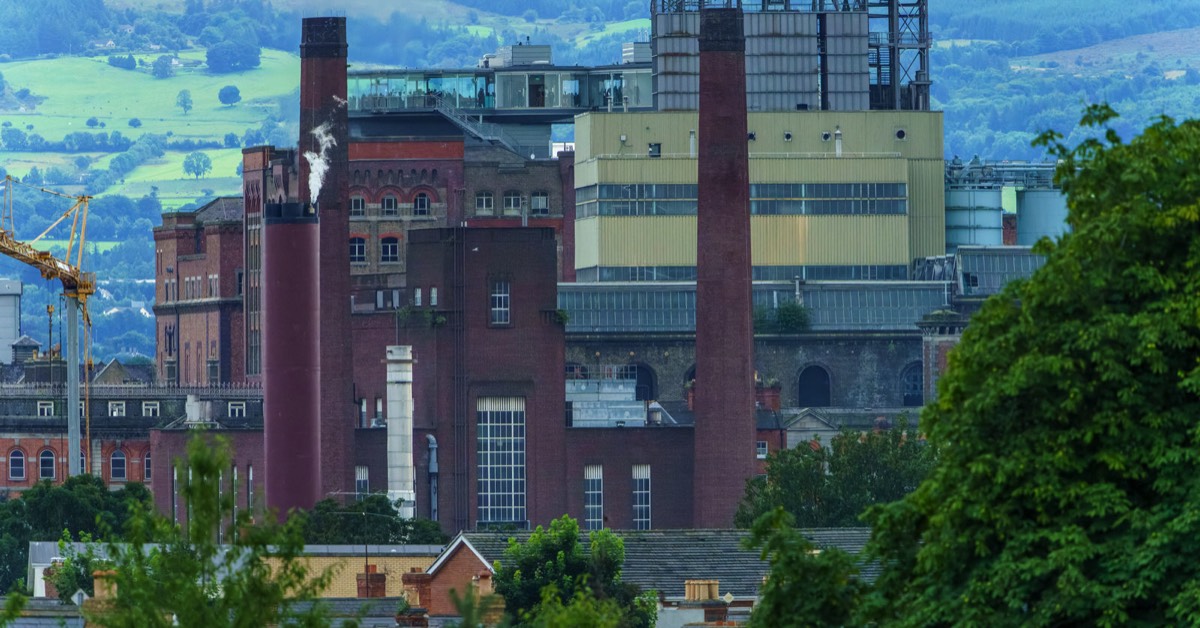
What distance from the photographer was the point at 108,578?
3609 cm

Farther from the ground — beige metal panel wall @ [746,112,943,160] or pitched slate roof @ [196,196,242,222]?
beige metal panel wall @ [746,112,943,160]

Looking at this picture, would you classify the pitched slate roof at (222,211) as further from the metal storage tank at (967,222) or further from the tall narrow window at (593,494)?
the tall narrow window at (593,494)

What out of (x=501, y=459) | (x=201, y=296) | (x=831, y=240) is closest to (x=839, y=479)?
(x=501, y=459)

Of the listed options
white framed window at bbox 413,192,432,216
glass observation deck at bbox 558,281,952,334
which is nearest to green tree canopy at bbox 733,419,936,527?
glass observation deck at bbox 558,281,952,334

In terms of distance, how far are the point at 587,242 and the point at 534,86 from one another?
29.0 metres

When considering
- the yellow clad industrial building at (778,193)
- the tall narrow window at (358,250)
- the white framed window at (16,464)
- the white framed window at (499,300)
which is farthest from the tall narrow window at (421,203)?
the white framed window at (499,300)

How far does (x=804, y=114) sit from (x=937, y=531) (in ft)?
386

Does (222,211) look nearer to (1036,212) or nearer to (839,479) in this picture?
(1036,212)

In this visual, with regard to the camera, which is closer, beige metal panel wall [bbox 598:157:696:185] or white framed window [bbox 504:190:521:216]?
beige metal panel wall [bbox 598:157:696:185]

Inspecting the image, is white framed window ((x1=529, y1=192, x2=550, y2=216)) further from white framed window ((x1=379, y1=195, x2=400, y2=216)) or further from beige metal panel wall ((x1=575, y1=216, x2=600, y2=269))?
white framed window ((x1=379, y1=195, x2=400, y2=216))

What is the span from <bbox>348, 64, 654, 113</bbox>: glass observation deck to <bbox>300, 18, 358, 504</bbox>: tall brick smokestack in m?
50.3

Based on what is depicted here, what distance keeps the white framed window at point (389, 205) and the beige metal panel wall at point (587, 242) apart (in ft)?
29.5

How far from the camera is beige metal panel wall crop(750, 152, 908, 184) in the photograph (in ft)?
495

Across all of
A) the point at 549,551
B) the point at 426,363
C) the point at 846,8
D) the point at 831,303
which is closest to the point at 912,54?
the point at 846,8
